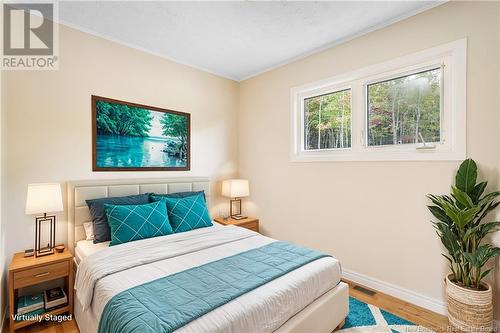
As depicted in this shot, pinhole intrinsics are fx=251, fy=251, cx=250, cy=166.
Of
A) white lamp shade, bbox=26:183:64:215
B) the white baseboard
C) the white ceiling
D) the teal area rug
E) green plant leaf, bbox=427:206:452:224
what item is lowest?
the teal area rug

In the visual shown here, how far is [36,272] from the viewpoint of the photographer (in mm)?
2020

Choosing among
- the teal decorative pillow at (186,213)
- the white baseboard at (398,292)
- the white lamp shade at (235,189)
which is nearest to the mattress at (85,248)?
the teal decorative pillow at (186,213)

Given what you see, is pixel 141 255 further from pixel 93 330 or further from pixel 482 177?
pixel 482 177

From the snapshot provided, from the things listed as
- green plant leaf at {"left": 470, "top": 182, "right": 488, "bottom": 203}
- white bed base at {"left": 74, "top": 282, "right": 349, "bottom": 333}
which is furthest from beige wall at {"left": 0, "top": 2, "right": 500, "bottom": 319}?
white bed base at {"left": 74, "top": 282, "right": 349, "bottom": 333}

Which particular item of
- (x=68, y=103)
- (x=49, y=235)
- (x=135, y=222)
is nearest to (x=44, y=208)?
(x=49, y=235)

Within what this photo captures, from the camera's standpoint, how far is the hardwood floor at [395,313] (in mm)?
2031

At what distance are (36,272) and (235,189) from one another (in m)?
2.26

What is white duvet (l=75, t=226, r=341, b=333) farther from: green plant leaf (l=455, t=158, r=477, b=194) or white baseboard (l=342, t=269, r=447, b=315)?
green plant leaf (l=455, t=158, r=477, b=194)

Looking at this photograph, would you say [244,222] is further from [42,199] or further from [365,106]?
[42,199]

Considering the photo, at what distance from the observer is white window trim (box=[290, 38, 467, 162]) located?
6.89 ft

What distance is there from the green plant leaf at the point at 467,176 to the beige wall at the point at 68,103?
294 cm

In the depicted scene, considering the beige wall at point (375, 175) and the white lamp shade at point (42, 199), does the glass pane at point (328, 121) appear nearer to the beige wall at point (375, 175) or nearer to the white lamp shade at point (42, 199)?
the beige wall at point (375, 175)

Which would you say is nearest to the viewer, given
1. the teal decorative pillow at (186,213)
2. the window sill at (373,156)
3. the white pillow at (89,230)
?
the window sill at (373,156)

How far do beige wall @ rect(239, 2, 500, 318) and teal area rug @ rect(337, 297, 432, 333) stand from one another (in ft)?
1.33
